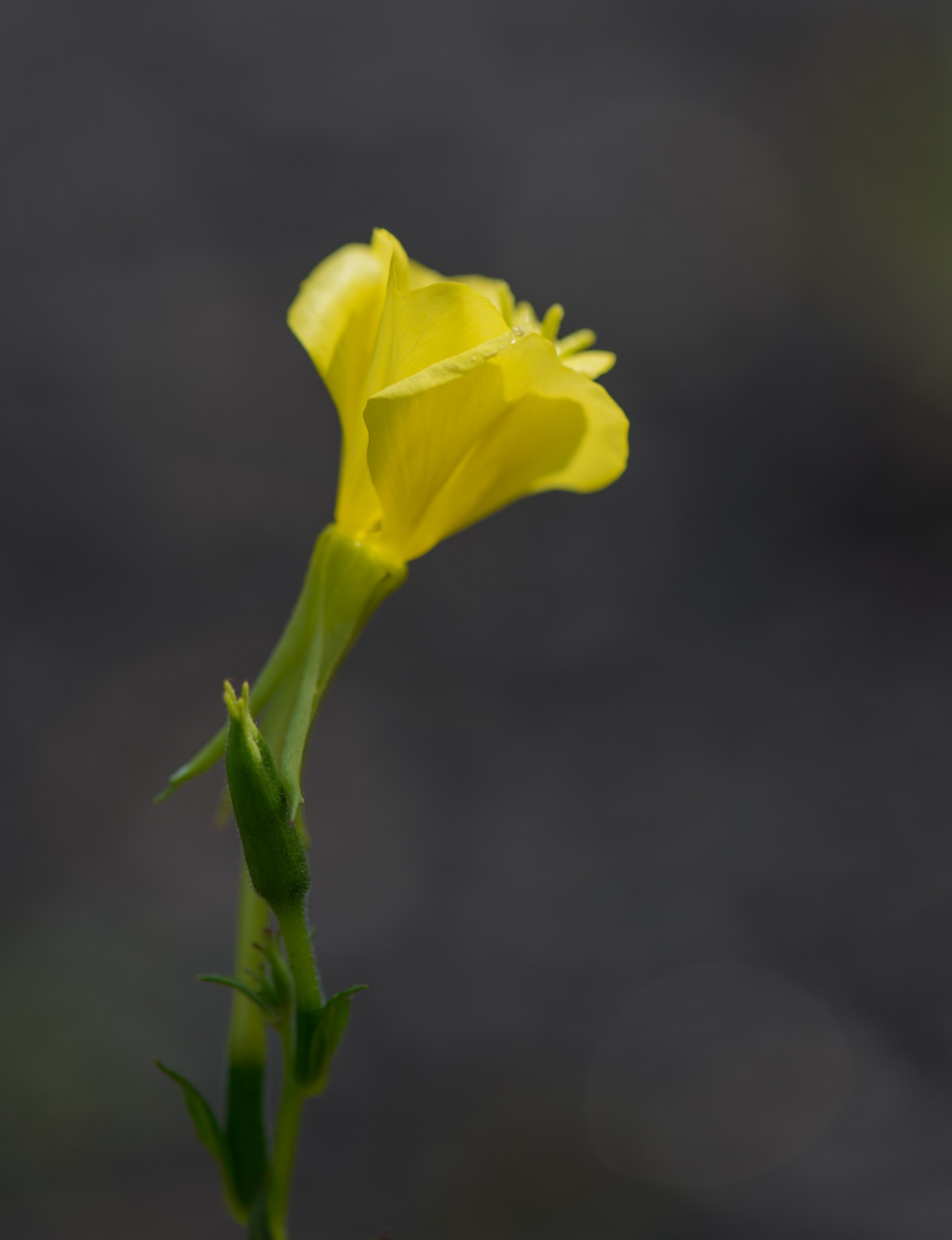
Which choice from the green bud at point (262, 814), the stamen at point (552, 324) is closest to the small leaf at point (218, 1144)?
the green bud at point (262, 814)

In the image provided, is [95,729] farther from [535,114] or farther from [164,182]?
[535,114]

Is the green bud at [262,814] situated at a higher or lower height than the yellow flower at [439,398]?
lower

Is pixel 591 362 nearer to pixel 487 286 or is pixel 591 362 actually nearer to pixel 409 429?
pixel 487 286

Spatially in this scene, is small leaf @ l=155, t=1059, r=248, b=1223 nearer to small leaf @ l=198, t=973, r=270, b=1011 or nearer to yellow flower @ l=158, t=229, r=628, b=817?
small leaf @ l=198, t=973, r=270, b=1011

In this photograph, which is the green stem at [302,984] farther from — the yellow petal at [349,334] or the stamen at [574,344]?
the stamen at [574,344]

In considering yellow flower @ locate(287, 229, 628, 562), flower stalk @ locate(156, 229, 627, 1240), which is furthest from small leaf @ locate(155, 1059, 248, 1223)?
yellow flower @ locate(287, 229, 628, 562)

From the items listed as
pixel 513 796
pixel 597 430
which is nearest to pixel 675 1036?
pixel 513 796

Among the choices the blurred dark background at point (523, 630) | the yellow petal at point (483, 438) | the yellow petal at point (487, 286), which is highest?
the yellow petal at point (487, 286)
